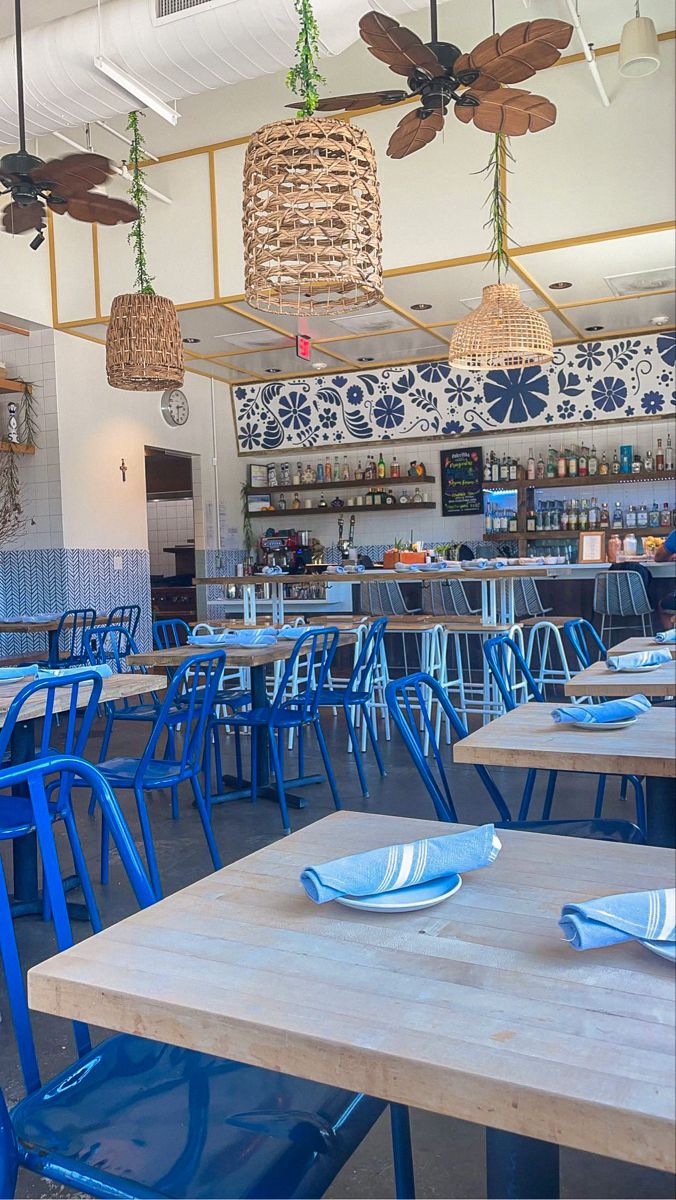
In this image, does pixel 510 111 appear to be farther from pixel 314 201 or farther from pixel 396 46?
pixel 314 201

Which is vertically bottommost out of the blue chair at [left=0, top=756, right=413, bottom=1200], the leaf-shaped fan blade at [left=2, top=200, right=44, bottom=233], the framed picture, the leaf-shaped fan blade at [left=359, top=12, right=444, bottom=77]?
the blue chair at [left=0, top=756, right=413, bottom=1200]

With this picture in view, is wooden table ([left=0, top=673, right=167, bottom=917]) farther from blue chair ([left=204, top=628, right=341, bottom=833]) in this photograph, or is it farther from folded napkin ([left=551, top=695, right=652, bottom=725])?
folded napkin ([left=551, top=695, right=652, bottom=725])

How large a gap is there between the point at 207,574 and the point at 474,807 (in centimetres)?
671

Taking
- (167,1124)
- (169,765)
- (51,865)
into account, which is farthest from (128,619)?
(167,1124)

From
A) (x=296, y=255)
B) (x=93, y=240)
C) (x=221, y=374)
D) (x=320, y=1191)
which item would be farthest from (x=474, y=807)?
(x=221, y=374)

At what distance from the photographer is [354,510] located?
11.0 metres

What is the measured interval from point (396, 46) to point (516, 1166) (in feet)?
10.7

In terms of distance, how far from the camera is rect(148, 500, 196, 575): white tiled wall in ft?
42.8

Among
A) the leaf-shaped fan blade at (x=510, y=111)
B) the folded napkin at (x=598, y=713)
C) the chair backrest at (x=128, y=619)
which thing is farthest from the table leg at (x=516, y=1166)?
the chair backrest at (x=128, y=619)

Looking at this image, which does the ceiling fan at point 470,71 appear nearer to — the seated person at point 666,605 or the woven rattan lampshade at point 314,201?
the woven rattan lampshade at point 314,201

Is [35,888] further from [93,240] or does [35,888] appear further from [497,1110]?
[93,240]

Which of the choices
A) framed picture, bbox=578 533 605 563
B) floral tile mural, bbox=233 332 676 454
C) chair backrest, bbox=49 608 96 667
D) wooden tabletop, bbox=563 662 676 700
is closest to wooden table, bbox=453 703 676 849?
wooden tabletop, bbox=563 662 676 700

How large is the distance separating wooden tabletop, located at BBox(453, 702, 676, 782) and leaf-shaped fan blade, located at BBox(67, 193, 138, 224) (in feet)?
10.8

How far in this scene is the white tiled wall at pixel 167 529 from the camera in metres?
13.1
